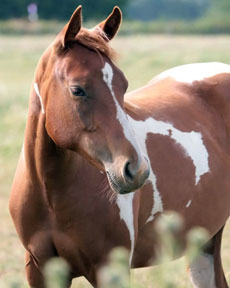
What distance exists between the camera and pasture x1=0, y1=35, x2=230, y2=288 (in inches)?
198

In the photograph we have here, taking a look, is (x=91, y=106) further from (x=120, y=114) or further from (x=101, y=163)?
(x=101, y=163)

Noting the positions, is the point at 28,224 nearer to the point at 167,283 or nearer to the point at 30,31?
the point at 167,283

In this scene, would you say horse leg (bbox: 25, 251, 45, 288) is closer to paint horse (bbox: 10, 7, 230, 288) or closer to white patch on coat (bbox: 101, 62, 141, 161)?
paint horse (bbox: 10, 7, 230, 288)

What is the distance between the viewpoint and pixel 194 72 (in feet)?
16.9

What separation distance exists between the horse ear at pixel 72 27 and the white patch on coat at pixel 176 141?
828 mm

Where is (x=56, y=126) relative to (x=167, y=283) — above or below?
below

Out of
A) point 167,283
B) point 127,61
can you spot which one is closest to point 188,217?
point 167,283

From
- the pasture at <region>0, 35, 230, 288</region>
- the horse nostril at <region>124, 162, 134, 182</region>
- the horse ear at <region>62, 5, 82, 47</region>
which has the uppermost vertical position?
the horse ear at <region>62, 5, 82, 47</region>

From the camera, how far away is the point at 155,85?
5.02 metres

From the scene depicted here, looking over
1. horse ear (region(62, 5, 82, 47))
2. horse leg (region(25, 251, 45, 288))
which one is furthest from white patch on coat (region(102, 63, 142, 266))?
horse leg (region(25, 251, 45, 288))

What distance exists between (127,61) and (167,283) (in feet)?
88.9

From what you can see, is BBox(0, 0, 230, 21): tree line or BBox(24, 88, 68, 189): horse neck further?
BBox(0, 0, 230, 21): tree line

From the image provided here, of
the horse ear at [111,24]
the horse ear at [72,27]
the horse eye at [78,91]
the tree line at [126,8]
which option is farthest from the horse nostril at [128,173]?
the tree line at [126,8]

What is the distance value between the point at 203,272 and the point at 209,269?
50 mm
